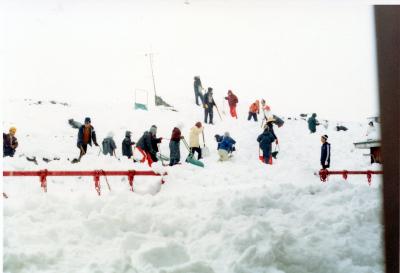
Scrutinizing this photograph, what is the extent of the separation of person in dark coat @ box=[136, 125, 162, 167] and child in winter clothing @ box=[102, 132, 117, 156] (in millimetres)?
266

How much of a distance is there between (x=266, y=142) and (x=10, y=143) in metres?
2.74

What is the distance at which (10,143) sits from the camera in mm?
4273

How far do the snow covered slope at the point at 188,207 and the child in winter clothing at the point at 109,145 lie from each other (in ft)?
0.20

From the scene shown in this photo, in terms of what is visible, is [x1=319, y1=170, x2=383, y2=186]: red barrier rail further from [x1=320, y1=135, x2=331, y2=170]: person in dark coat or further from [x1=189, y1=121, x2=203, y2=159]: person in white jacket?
[x1=189, y1=121, x2=203, y2=159]: person in white jacket

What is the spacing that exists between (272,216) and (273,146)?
1241 mm

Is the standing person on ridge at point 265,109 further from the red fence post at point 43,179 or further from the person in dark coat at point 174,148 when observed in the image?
the red fence post at point 43,179

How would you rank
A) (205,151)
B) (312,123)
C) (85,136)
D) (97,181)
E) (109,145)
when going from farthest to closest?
(312,123) < (205,151) < (109,145) < (85,136) < (97,181)

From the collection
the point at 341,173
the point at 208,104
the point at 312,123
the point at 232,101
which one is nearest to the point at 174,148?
the point at 208,104

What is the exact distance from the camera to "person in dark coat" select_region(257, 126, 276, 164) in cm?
496

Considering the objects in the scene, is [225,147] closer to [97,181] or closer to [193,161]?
[193,161]

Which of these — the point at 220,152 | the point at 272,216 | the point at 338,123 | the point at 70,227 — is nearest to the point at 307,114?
the point at 338,123

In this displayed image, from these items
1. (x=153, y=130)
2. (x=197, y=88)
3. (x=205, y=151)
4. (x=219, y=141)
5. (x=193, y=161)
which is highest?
(x=197, y=88)

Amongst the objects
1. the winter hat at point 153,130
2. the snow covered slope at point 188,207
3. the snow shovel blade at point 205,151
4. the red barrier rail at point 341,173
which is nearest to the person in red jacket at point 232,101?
the snow covered slope at point 188,207

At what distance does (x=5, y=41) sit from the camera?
4289 millimetres
